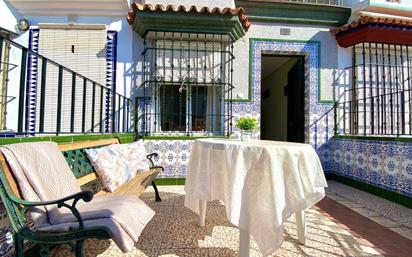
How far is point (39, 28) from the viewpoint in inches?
200

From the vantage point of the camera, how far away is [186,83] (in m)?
5.21

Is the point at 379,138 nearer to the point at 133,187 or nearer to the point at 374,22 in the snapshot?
the point at 374,22

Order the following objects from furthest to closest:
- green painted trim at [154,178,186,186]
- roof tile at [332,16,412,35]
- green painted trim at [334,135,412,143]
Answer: roof tile at [332,16,412,35] → green painted trim at [154,178,186,186] → green painted trim at [334,135,412,143]

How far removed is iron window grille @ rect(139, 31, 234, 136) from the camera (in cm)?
515

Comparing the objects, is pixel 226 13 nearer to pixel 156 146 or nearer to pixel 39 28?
pixel 156 146

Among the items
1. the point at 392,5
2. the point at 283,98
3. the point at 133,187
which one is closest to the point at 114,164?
the point at 133,187

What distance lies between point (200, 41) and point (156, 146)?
6.88 ft

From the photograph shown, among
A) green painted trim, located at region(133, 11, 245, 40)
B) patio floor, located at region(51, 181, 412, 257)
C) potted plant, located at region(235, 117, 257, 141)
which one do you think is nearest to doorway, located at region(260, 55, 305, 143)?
green painted trim, located at region(133, 11, 245, 40)

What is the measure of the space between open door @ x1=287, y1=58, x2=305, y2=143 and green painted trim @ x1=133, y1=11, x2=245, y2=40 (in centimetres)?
172

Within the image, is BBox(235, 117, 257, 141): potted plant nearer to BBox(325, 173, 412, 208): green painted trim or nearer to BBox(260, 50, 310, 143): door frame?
BBox(325, 173, 412, 208): green painted trim

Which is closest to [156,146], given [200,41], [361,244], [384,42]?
[200,41]

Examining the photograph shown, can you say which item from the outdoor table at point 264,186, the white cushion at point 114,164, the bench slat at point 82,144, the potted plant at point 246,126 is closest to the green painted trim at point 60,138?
the bench slat at point 82,144

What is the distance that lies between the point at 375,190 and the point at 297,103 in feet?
7.49

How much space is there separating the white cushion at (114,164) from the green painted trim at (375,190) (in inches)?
143
